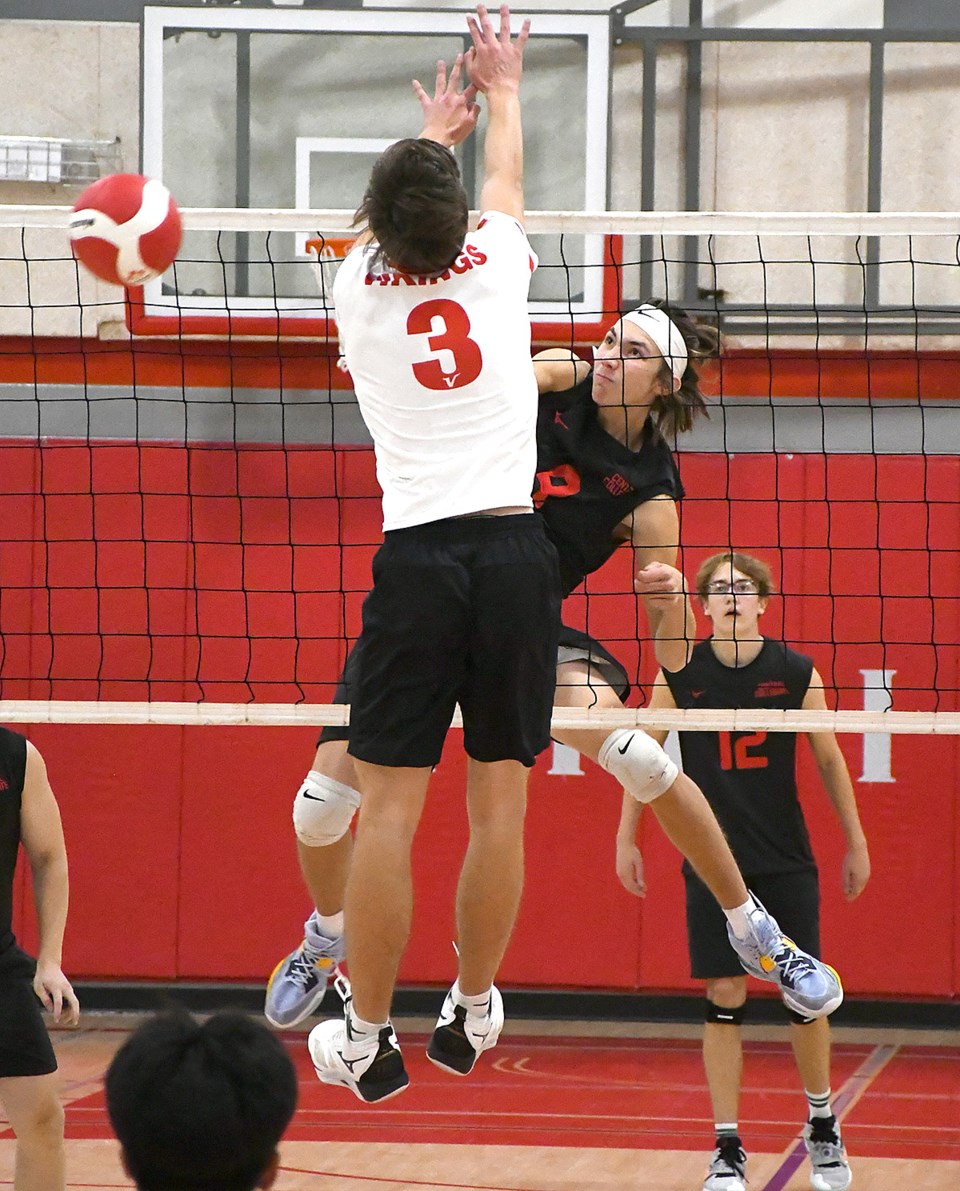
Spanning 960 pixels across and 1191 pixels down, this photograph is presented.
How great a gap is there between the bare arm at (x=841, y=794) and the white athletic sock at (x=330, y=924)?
6.29ft

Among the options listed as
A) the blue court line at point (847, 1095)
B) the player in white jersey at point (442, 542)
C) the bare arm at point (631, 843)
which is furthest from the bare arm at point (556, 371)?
the blue court line at point (847, 1095)

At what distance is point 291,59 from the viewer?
24.5 ft

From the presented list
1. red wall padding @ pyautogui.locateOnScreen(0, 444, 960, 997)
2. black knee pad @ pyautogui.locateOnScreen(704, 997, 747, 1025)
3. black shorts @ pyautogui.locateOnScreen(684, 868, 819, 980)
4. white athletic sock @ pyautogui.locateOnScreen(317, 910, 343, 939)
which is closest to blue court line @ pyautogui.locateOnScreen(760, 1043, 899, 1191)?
red wall padding @ pyautogui.locateOnScreen(0, 444, 960, 997)

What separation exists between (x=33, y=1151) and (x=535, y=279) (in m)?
4.86

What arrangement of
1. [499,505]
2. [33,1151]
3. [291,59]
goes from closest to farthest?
[499,505]
[33,1151]
[291,59]

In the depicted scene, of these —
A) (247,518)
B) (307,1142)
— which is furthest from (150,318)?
(307,1142)

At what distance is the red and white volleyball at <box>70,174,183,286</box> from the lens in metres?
4.05

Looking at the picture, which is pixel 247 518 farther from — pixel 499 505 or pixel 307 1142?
pixel 499 505

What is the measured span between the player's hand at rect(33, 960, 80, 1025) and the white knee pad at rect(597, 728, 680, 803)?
160 cm

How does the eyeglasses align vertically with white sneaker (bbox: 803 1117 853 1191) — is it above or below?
above

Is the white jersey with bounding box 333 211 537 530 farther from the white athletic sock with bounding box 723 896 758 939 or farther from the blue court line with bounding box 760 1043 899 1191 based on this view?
the blue court line with bounding box 760 1043 899 1191

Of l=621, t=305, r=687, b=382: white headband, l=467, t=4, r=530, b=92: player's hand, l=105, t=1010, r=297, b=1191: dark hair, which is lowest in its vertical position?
l=105, t=1010, r=297, b=1191: dark hair

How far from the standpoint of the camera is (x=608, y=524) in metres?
4.52

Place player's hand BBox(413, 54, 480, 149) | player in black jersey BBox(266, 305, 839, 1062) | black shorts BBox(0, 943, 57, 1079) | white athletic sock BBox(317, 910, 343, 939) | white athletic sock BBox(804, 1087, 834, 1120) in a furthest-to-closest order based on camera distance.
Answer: white athletic sock BBox(804, 1087, 834, 1120) → white athletic sock BBox(317, 910, 343, 939) → player in black jersey BBox(266, 305, 839, 1062) → black shorts BBox(0, 943, 57, 1079) → player's hand BBox(413, 54, 480, 149)
